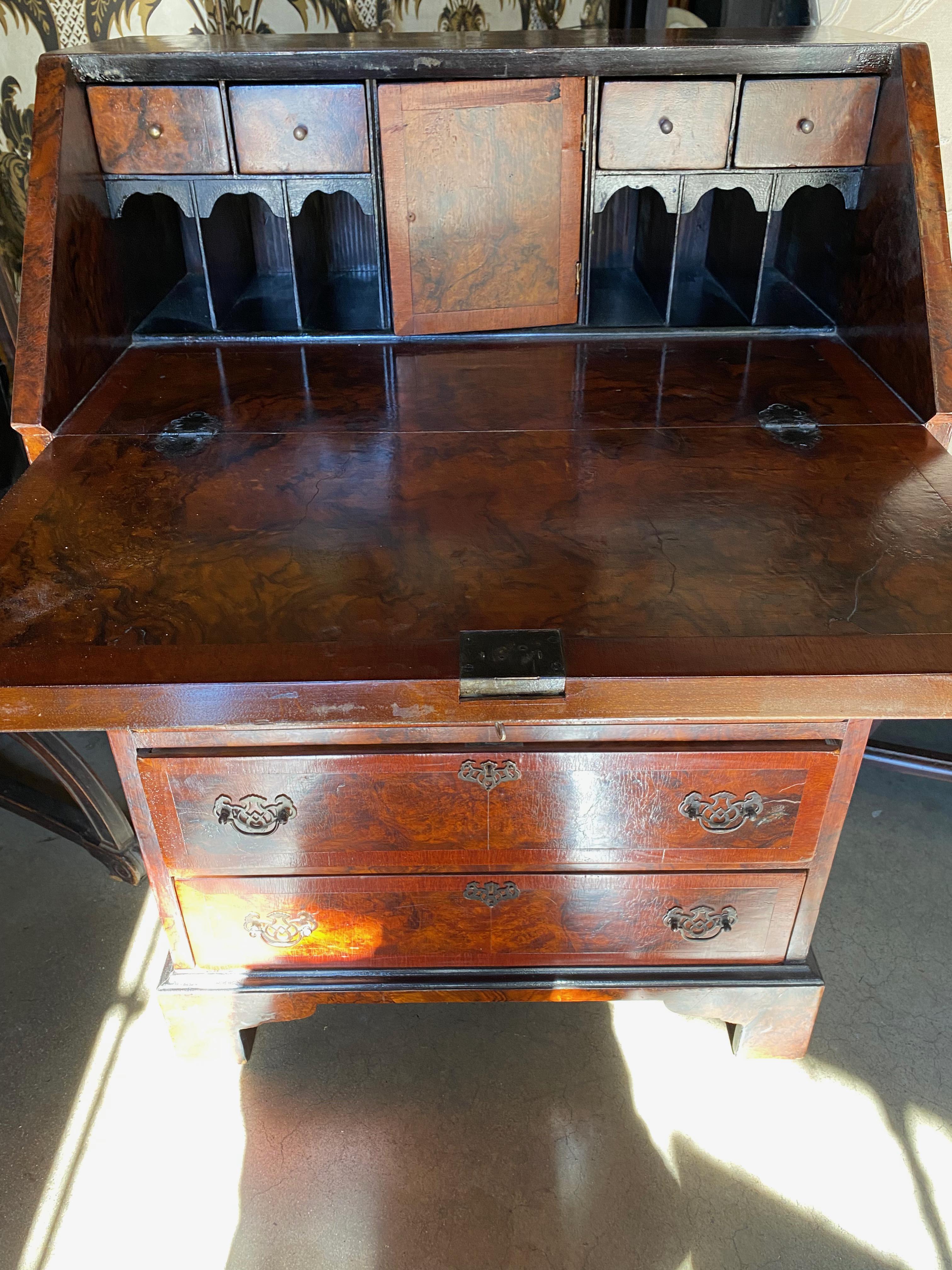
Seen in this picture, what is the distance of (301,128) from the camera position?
1.39 m

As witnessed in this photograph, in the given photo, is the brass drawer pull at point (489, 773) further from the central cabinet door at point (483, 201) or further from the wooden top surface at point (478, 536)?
the central cabinet door at point (483, 201)

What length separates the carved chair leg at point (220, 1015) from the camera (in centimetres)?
134

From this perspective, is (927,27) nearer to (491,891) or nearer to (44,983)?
(491,891)

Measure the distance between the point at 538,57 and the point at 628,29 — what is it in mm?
417

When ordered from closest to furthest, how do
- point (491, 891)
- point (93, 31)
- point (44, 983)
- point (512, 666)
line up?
point (512, 666) < point (491, 891) < point (44, 983) < point (93, 31)

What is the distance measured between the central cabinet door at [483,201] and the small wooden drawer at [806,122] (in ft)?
0.82

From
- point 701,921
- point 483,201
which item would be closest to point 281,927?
point 701,921

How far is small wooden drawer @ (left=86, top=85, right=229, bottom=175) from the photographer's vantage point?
1.36 metres

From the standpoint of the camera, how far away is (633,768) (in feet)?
3.59

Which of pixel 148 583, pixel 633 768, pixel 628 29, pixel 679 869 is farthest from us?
pixel 628 29

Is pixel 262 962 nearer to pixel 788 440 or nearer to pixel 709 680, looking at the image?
pixel 709 680

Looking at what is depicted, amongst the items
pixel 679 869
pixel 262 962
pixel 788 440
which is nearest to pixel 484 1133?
pixel 262 962

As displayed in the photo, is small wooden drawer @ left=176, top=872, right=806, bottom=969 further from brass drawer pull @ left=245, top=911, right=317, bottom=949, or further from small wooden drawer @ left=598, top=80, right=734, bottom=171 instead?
small wooden drawer @ left=598, top=80, right=734, bottom=171

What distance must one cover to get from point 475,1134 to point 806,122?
5.05 ft
